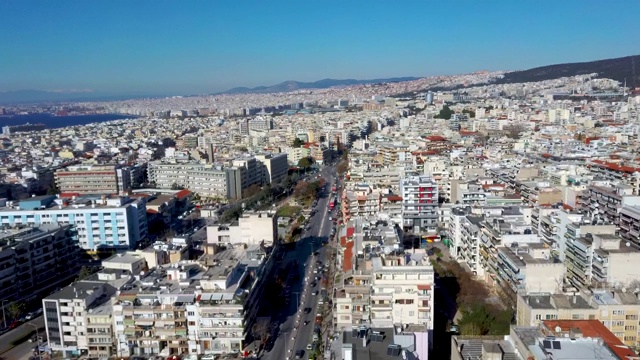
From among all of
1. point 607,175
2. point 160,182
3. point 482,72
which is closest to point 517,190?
point 607,175

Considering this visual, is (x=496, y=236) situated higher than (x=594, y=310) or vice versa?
(x=496, y=236)

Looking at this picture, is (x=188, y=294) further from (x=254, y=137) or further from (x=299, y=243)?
(x=254, y=137)

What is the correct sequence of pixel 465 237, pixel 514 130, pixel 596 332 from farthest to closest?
pixel 514 130
pixel 465 237
pixel 596 332

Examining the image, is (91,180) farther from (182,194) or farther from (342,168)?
(342,168)

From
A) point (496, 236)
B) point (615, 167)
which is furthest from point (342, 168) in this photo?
point (496, 236)

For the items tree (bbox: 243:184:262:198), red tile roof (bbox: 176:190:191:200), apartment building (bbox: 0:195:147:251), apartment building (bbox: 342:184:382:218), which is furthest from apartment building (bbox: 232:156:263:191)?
apartment building (bbox: 342:184:382:218)

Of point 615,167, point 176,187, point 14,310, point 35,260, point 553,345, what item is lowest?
point 14,310

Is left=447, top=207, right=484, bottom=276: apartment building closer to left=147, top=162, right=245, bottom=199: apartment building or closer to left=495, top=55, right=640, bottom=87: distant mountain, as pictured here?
left=147, top=162, right=245, bottom=199: apartment building

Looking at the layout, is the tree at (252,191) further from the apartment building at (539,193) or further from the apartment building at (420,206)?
the apartment building at (539,193)
